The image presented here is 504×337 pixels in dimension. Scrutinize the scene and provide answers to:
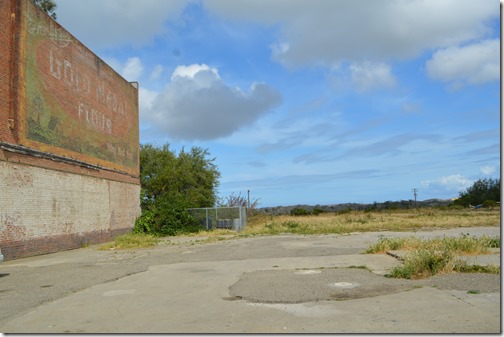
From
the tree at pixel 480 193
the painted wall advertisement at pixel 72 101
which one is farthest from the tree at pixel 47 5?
the tree at pixel 480 193

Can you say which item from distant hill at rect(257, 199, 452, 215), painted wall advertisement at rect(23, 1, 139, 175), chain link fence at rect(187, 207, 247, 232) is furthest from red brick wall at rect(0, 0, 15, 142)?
distant hill at rect(257, 199, 452, 215)

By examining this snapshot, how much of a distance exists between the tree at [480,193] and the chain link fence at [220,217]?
69117mm

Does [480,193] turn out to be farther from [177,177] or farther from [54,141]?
[54,141]

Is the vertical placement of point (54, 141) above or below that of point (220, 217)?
above

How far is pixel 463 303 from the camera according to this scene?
7344 millimetres

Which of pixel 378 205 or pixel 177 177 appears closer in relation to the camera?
pixel 177 177

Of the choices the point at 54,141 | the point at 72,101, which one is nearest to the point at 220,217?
the point at 72,101

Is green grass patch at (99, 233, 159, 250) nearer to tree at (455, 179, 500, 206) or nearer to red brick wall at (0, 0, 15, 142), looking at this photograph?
red brick wall at (0, 0, 15, 142)

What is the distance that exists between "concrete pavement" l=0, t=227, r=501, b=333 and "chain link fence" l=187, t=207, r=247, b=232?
24.1 metres

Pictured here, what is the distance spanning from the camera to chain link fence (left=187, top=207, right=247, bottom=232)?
119 ft

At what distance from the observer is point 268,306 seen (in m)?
7.94

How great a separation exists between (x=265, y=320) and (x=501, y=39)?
16.6ft

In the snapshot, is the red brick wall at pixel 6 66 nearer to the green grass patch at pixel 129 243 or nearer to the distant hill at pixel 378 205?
the green grass patch at pixel 129 243

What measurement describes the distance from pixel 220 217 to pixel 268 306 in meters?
29.7
